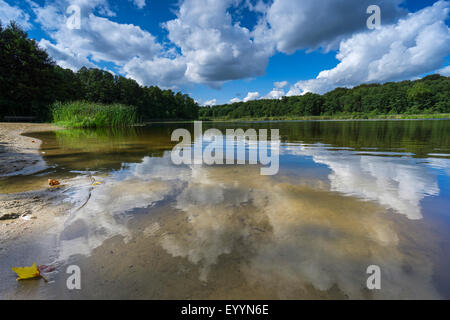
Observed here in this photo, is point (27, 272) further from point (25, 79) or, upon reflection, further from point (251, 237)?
point (25, 79)

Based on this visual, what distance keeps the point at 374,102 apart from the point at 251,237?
10816 cm

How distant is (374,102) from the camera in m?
86.3

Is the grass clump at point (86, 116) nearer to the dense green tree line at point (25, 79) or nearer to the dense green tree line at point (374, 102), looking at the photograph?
the dense green tree line at point (25, 79)

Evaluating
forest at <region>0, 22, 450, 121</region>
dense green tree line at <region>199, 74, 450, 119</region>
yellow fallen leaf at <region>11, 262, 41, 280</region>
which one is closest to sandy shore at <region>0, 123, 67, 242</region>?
yellow fallen leaf at <region>11, 262, 41, 280</region>

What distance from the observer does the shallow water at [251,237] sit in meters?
1.50

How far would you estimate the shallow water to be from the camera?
150 centimetres

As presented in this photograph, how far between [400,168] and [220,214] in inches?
185

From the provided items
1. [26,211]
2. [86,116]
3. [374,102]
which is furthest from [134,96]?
[374,102]

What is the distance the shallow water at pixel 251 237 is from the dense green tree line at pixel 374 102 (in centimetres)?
9285

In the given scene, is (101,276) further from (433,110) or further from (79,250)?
(433,110)

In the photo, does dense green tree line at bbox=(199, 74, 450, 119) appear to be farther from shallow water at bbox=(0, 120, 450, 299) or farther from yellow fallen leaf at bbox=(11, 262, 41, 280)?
yellow fallen leaf at bbox=(11, 262, 41, 280)

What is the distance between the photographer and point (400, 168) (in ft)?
15.7

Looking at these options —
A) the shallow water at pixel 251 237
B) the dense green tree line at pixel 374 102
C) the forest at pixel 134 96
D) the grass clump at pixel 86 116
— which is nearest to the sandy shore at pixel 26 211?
the shallow water at pixel 251 237
